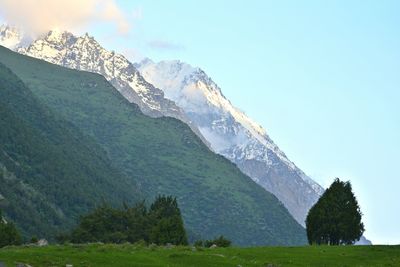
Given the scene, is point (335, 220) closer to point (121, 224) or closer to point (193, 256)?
point (193, 256)

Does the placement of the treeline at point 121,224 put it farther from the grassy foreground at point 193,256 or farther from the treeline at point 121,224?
the grassy foreground at point 193,256

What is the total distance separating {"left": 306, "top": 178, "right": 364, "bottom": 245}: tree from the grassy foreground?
21.1 m

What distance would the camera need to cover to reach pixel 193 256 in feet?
199

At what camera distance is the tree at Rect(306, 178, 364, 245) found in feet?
310

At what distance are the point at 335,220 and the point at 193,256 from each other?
38004mm

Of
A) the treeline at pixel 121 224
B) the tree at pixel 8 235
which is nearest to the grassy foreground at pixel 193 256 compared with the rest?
the tree at pixel 8 235

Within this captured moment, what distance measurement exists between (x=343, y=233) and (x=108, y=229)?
5794cm

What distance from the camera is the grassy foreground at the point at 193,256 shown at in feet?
180

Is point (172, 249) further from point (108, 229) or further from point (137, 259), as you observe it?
point (108, 229)

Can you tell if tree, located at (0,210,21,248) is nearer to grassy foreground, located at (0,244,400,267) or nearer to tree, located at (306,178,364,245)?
tree, located at (306,178,364,245)

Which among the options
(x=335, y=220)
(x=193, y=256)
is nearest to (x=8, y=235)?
(x=335, y=220)

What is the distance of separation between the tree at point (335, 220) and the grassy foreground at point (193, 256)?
21134 millimetres

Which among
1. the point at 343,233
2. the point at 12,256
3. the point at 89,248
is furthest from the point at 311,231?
the point at 12,256

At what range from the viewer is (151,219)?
13550cm
